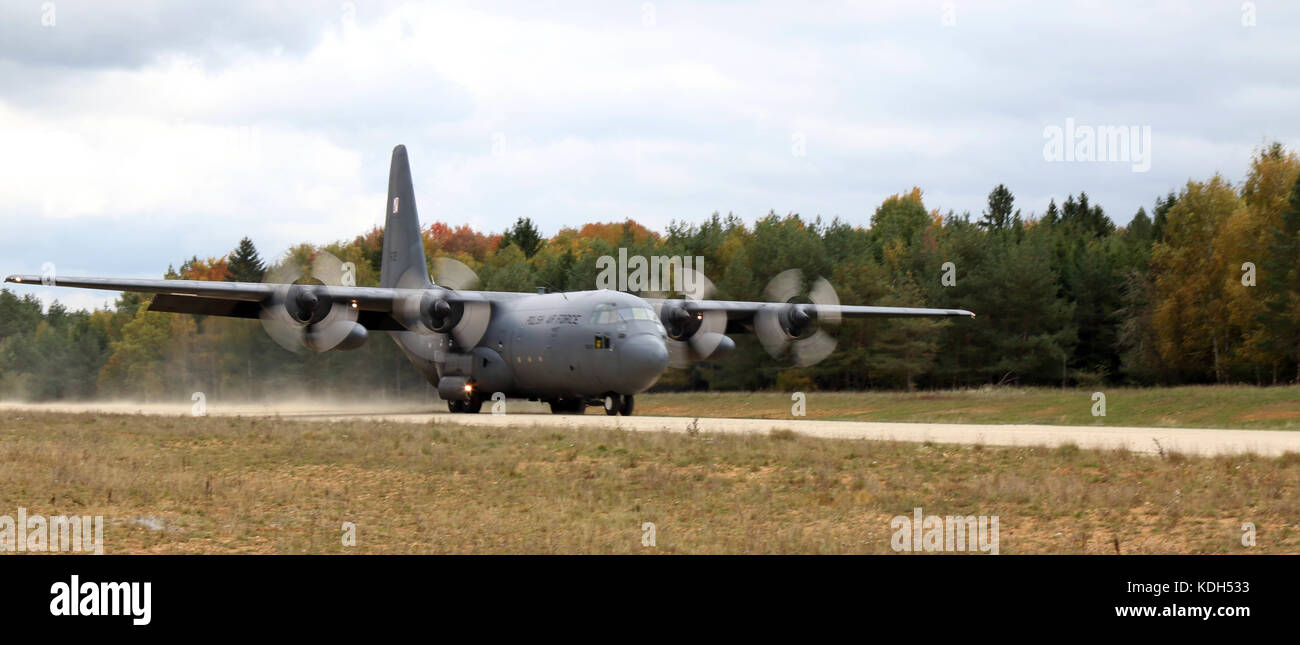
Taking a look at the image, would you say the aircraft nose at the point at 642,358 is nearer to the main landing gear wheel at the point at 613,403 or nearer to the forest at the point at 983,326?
the main landing gear wheel at the point at 613,403

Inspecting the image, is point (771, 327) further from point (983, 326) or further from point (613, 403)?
point (983, 326)

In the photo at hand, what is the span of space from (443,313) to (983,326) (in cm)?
3844

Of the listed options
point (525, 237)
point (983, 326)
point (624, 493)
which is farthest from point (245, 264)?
point (624, 493)

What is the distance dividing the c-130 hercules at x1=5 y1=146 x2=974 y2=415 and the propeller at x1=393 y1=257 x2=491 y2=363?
0.04 m

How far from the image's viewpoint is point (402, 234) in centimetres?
4938

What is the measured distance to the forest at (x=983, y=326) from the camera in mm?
63469

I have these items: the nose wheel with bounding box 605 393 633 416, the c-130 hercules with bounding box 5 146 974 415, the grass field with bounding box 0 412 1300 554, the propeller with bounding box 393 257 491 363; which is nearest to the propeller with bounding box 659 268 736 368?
the c-130 hercules with bounding box 5 146 974 415

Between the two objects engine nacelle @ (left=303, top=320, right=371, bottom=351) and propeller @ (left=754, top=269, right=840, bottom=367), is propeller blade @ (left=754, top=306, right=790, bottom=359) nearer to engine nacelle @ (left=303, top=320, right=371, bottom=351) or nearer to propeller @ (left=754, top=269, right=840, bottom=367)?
propeller @ (left=754, top=269, right=840, bottom=367)

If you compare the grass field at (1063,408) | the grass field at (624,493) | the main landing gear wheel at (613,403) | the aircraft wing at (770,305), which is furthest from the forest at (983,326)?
the grass field at (624,493)
